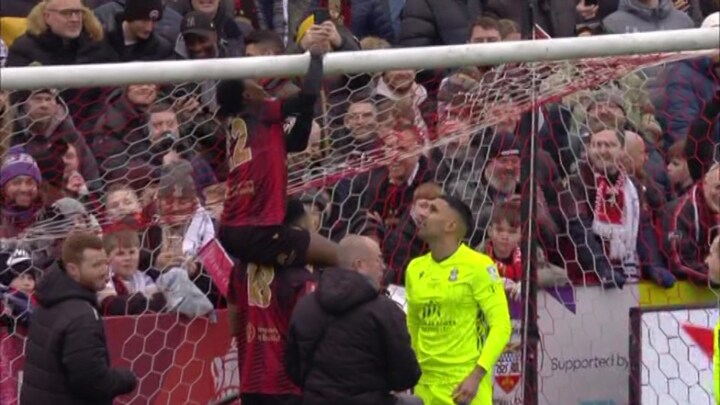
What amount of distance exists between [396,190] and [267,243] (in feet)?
7.16

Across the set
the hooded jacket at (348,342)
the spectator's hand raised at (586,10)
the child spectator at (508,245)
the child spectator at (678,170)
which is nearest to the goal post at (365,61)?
the hooded jacket at (348,342)

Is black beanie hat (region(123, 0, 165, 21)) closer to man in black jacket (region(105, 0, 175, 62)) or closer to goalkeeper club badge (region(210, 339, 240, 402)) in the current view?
man in black jacket (region(105, 0, 175, 62))

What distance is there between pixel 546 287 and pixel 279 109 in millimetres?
2915

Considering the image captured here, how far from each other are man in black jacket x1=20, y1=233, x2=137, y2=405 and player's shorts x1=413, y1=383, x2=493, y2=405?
5.48 feet

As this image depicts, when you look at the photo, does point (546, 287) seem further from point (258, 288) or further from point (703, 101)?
point (258, 288)

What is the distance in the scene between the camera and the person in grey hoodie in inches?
588

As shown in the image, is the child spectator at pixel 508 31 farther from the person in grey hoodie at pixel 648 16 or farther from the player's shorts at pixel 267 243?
the player's shorts at pixel 267 243

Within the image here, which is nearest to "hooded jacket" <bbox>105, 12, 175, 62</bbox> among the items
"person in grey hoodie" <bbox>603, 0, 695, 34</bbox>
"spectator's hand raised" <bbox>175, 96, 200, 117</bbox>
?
"spectator's hand raised" <bbox>175, 96, 200, 117</bbox>

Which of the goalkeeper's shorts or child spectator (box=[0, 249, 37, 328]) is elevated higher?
child spectator (box=[0, 249, 37, 328])

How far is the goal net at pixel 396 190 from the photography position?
10.3m

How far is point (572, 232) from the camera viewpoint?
11.6 m

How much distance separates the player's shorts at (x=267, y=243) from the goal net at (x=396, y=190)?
0.49 m

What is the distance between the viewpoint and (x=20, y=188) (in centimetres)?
1038

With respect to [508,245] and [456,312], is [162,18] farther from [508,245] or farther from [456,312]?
[456,312]
